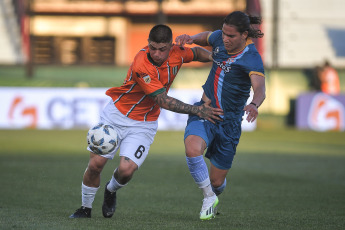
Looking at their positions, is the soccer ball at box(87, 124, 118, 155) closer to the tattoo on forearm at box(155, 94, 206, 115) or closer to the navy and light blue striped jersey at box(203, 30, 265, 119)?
the tattoo on forearm at box(155, 94, 206, 115)

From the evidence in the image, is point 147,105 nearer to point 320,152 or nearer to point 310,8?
point 320,152

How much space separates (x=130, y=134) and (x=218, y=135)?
0.89 metres

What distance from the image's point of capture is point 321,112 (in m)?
20.6

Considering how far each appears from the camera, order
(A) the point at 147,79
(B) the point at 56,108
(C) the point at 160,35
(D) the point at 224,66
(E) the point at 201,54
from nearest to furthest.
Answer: (C) the point at 160,35 < (A) the point at 147,79 < (D) the point at 224,66 < (E) the point at 201,54 < (B) the point at 56,108

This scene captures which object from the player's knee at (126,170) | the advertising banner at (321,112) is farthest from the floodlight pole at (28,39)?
the player's knee at (126,170)

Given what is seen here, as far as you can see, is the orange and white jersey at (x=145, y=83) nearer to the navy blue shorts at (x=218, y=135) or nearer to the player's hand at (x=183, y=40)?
the player's hand at (x=183, y=40)

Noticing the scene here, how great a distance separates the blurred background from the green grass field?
337cm

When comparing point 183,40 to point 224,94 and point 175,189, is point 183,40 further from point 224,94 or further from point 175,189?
point 175,189

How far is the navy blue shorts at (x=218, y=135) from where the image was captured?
22.8ft

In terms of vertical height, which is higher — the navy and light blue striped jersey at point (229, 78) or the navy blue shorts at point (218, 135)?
the navy and light blue striped jersey at point (229, 78)

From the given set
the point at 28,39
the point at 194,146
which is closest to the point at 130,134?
the point at 194,146

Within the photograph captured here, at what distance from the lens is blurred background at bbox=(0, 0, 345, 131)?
1953 cm

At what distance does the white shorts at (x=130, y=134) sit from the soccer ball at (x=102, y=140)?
86 mm

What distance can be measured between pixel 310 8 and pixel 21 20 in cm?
1046
